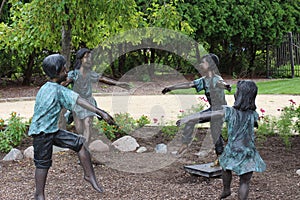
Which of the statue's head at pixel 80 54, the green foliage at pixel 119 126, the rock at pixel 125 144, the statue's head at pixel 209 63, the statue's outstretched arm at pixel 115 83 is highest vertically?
the statue's head at pixel 80 54

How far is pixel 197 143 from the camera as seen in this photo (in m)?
6.98

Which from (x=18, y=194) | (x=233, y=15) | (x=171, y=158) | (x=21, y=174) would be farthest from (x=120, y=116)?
(x=233, y=15)

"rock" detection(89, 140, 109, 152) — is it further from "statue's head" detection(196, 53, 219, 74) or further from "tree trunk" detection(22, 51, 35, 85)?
Answer: "tree trunk" detection(22, 51, 35, 85)

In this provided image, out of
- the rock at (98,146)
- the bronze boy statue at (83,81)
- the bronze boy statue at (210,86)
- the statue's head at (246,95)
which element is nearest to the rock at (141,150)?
the rock at (98,146)

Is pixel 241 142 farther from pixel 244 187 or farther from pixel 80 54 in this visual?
pixel 80 54

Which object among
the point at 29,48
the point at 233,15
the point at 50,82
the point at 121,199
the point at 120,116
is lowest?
the point at 121,199

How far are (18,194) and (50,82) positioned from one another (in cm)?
139

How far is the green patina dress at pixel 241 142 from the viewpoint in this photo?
3.78 metres

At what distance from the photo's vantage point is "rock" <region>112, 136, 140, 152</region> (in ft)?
21.5

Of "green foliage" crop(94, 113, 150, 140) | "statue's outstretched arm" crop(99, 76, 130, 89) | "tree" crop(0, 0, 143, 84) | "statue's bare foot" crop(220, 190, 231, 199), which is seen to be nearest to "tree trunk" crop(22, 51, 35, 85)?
"tree" crop(0, 0, 143, 84)

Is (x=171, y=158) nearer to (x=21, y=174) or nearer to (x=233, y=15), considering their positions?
(x=21, y=174)

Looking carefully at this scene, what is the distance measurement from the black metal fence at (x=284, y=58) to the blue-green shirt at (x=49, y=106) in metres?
17.3

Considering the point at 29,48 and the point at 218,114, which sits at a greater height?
the point at 29,48

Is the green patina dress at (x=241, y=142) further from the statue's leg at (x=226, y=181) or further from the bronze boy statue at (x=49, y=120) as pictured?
the bronze boy statue at (x=49, y=120)
